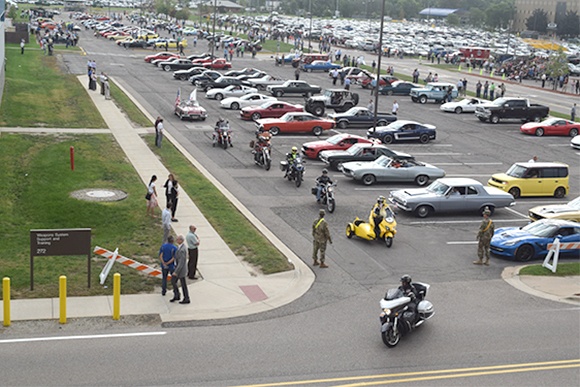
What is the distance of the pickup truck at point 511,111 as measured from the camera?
172 ft

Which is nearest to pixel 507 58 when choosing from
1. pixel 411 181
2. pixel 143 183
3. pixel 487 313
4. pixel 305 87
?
pixel 305 87

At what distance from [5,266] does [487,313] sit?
429 inches

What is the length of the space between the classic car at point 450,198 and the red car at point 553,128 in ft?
69.2

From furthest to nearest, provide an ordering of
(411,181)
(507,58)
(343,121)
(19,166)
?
(507,58), (343,121), (411,181), (19,166)

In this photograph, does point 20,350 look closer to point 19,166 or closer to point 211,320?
A: point 211,320

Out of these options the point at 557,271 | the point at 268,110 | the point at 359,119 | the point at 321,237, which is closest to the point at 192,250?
the point at 321,237

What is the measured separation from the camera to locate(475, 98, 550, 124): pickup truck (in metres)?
52.4

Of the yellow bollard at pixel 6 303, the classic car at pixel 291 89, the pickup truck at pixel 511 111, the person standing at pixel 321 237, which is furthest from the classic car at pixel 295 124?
the yellow bollard at pixel 6 303

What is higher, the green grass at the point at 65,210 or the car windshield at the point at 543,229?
the car windshield at the point at 543,229

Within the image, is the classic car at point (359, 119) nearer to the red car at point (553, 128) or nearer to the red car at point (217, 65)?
the red car at point (553, 128)

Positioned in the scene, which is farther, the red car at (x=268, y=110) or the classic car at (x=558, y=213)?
the red car at (x=268, y=110)

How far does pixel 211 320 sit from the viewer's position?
642 inches

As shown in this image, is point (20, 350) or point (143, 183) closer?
point (20, 350)

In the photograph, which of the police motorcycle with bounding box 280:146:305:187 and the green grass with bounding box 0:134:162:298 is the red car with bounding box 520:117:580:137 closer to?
the police motorcycle with bounding box 280:146:305:187
